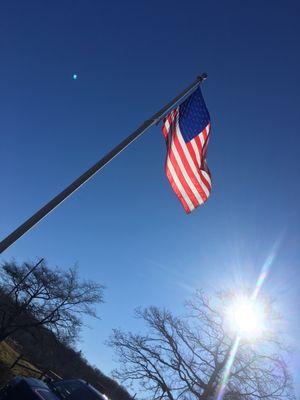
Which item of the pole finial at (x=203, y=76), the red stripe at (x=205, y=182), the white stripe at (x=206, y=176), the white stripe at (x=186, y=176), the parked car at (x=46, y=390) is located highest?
the pole finial at (x=203, y=76)

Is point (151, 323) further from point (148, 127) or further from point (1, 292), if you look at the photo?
point (148, 127)

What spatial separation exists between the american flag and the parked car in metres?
4.93

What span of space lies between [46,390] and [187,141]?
6.07m

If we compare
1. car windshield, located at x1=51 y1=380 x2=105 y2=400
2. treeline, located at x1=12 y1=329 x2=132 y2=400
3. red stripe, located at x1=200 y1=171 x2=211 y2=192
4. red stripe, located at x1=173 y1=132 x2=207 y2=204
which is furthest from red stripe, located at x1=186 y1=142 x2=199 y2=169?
treeline, located at x1=12 y1=329 x2=132 y2=400

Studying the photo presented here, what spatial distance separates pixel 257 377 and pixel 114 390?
15.5 metres

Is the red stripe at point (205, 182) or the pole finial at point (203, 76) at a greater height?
the pole finial at point (203, 76)

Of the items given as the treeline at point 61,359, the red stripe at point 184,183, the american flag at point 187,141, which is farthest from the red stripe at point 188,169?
the treeline at point 61,359

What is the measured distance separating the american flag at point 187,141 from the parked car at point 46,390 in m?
4.93

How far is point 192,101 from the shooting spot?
849 cm

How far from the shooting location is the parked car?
768 cm

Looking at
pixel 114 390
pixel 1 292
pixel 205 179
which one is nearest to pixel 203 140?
pixel 205 179

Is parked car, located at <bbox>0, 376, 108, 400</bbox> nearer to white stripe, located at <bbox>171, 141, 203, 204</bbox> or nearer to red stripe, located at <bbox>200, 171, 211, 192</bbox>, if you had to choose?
white stripe, located at <bbox>171, 141, 203, 204</bbox>

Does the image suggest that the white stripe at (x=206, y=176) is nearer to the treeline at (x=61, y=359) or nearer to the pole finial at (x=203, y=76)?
the pole finial at (x=203, y=76)

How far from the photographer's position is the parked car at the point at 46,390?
7684 millimetres
